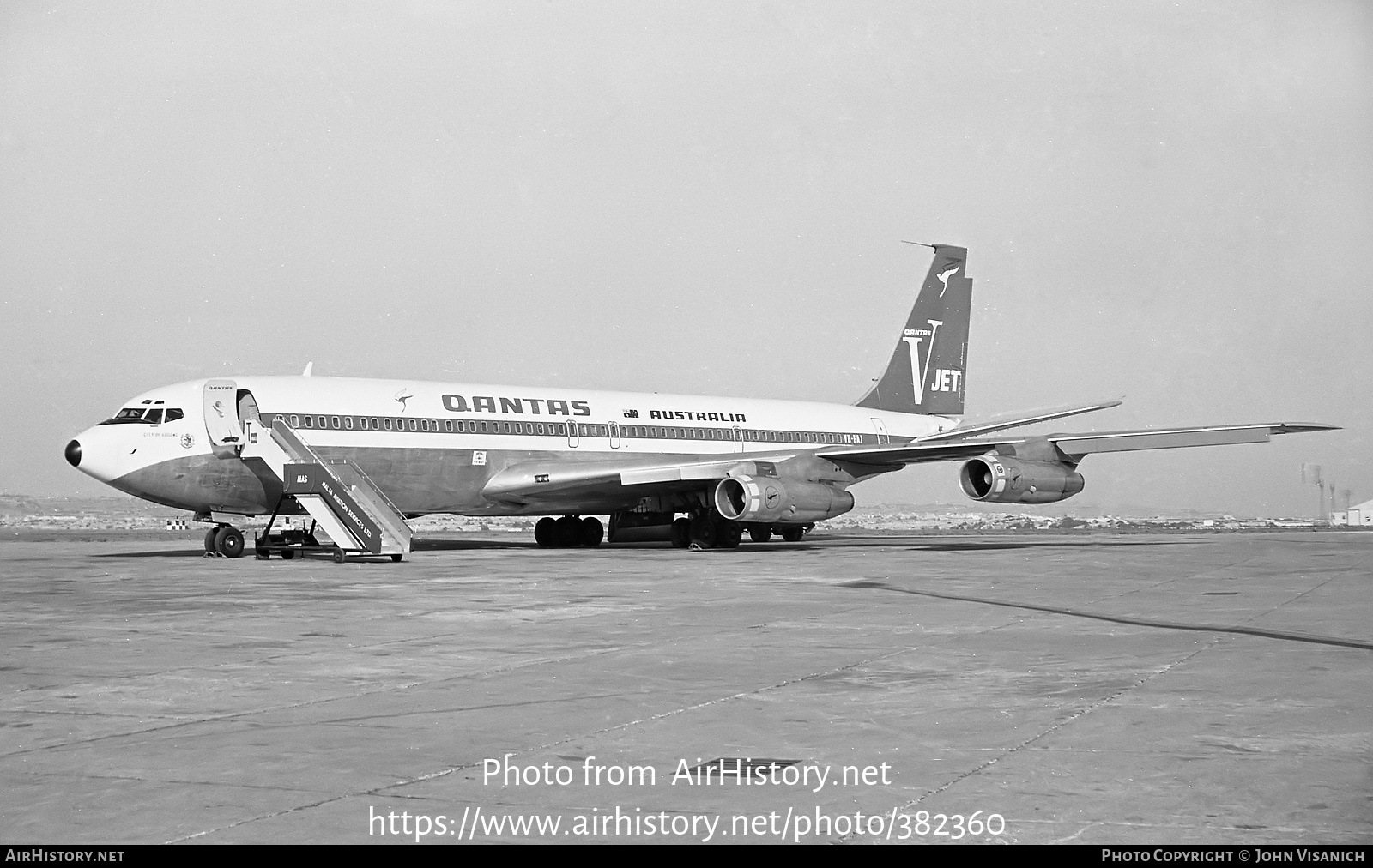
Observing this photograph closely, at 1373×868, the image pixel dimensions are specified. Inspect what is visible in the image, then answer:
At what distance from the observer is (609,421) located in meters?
32.1

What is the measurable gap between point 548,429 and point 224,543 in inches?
307

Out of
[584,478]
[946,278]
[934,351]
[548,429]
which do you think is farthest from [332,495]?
[946,278]

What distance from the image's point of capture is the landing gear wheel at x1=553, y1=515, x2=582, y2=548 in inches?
1316

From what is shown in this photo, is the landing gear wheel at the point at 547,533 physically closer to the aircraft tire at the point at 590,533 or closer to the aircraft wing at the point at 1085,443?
the aircraft tire at the point at 590,533

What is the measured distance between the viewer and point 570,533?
33531 mm

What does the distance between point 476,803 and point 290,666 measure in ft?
15.7

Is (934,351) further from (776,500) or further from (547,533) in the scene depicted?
(776,500)

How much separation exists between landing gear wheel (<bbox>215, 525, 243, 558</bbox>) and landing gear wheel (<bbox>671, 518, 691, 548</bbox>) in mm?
10234

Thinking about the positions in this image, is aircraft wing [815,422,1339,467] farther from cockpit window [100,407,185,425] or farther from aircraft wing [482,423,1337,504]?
cockpit window [100,407,185,425]

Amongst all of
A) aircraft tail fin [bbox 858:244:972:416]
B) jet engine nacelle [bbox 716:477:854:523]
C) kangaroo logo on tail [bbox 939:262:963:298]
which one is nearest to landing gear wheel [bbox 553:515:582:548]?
jet engine nacelle [bbox 716:477:854:523]

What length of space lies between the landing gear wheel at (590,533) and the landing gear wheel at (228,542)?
9541 mm

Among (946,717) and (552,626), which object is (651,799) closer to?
(946,717)

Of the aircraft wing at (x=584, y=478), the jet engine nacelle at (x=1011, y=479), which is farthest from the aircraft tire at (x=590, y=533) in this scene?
the jet engine nacelle at (x=1011, y=479)

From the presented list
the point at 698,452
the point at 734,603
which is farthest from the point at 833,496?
the point at 734,603
